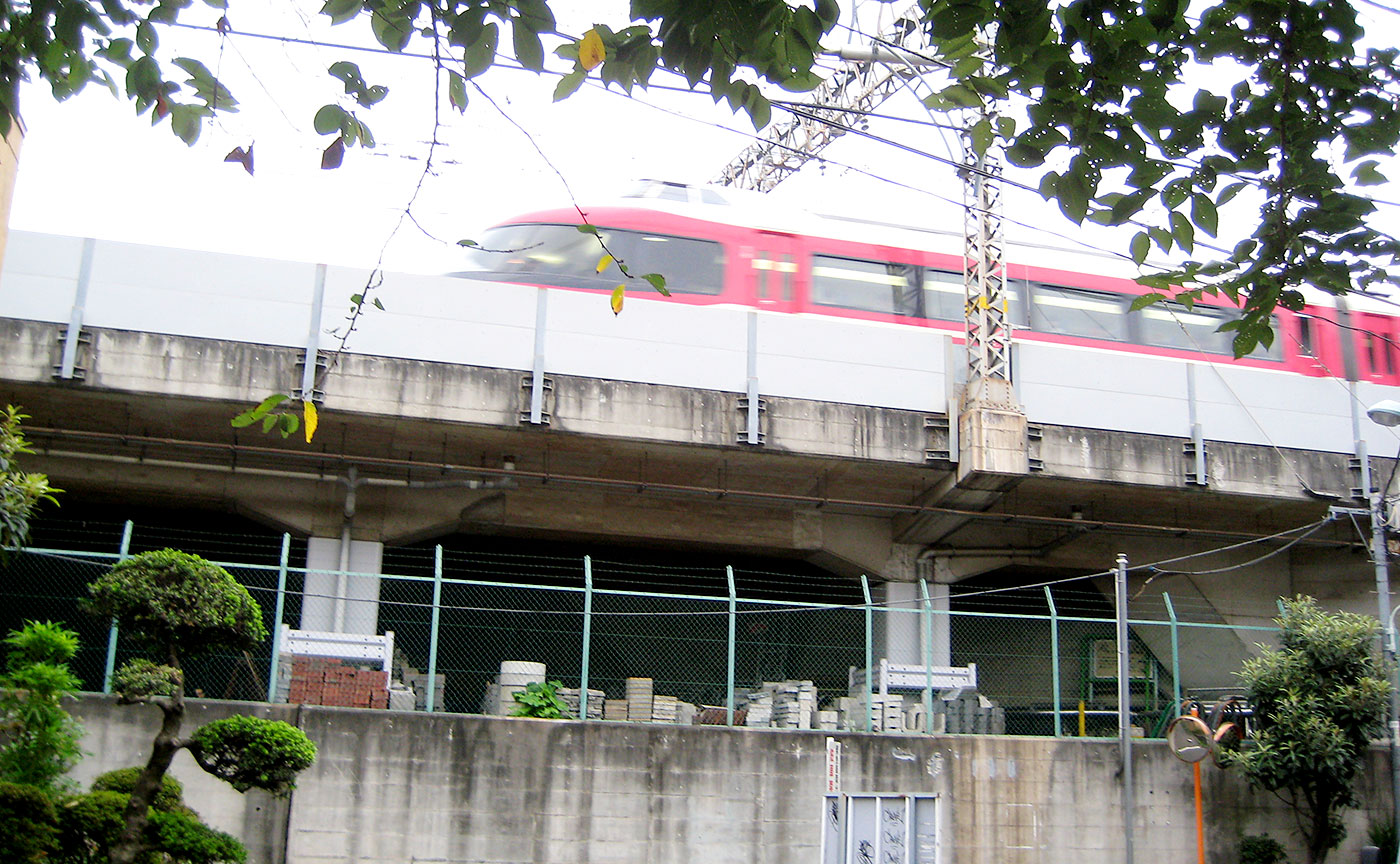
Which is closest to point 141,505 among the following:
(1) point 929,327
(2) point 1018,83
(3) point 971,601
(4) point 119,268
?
(4) point 119,268

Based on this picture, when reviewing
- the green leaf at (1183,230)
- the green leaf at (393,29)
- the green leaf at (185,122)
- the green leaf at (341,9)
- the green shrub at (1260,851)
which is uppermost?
the green leaf at (393,29)

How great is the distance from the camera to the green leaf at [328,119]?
7.11 m

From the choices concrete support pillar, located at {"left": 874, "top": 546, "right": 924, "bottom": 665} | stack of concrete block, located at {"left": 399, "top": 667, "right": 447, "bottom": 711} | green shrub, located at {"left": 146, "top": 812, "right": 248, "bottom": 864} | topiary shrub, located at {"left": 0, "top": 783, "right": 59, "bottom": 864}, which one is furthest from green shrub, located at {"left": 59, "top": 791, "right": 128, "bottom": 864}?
concrete support pillar, located at {"left": 874, "top": 546, "right": 924, "bottom": 665}

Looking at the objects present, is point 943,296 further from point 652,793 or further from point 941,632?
point 652,793

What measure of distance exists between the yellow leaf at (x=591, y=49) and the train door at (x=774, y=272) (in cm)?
1274

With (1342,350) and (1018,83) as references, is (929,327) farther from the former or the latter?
(1018,83)

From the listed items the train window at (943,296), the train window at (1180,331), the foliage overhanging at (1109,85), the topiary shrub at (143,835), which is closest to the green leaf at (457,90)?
the foliage overhanging at (1109,85)

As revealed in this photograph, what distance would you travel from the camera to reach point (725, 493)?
18594mm

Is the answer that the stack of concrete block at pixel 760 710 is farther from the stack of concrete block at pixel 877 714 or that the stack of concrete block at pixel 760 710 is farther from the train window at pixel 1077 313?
the train window at pixel 1077 313

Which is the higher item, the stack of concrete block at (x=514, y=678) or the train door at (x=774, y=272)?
the train door at (x=774, y=272)

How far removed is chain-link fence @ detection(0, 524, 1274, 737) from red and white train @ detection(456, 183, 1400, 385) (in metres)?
4.07

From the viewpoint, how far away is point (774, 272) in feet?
64.7

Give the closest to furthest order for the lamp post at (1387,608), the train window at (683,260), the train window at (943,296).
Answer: the lamp post at (1387,608) → the train window at (683,260) → the train window at (943,296)

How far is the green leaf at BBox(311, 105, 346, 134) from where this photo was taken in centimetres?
711
